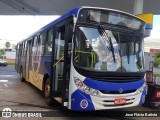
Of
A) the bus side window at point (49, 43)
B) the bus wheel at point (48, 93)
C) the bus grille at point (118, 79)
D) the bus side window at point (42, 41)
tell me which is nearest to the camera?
the bus grille at point (118, 79)

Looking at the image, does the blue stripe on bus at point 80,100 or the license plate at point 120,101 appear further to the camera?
the license plate at point 120,101

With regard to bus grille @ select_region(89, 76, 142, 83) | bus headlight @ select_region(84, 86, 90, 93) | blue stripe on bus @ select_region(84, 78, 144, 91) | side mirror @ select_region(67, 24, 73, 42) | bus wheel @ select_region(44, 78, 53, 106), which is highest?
side mirror @ select_region(67, 24, 73, 42)

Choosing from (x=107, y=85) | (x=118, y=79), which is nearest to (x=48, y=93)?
(x=107, y=85)

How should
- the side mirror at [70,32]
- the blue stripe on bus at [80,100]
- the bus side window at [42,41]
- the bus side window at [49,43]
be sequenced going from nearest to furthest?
the blue stripe on bus at [80,100]
the side mirror at [70,32]
the bus side window at [49,43]
the bus side window at [42,41]

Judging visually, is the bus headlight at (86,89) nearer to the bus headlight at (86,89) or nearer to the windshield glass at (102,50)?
the bus headlight at (86,89)

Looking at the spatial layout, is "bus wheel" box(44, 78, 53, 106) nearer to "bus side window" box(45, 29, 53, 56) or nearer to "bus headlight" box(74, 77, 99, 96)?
"bus side window" box(45, 29, 53, 56)

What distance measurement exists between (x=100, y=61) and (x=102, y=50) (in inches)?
11.9

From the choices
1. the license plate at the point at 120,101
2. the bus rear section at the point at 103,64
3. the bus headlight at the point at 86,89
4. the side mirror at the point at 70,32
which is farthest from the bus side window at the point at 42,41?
the license plate at the point at 120,101

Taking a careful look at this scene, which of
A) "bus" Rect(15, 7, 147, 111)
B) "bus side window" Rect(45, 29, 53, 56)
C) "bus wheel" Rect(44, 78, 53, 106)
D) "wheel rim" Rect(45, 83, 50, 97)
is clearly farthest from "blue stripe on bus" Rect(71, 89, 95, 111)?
"bus side window" Rect(45, 29, 53, 56)

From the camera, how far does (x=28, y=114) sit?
764cm

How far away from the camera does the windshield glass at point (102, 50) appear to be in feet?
21.6

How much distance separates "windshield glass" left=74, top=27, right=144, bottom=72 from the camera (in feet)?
21.6

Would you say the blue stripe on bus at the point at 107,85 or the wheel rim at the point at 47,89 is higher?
the blue stripe on bus at the point at 107,85

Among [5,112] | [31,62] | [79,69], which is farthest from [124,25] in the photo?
[31,62]
